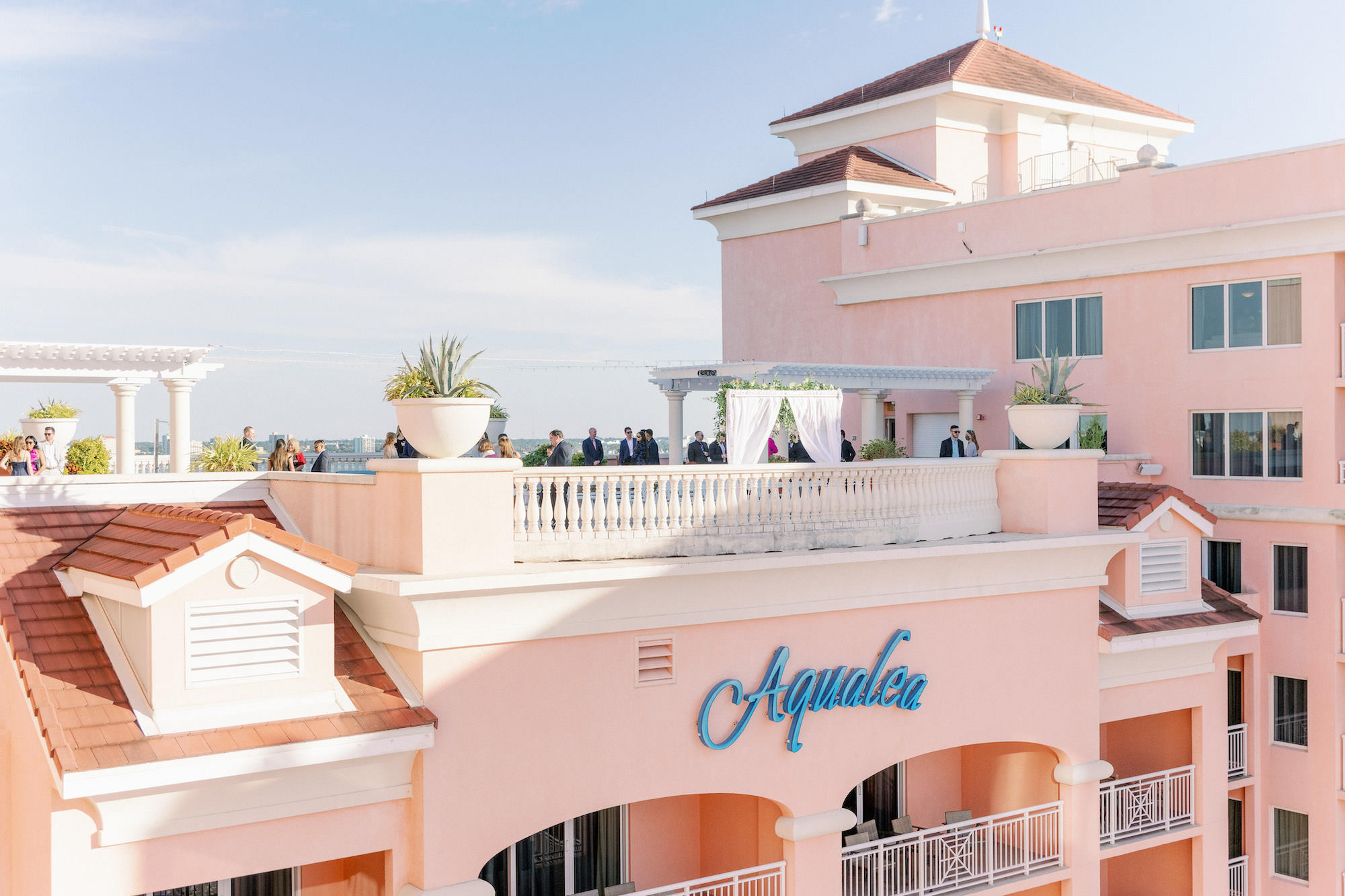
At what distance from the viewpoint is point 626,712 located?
46.8 feet

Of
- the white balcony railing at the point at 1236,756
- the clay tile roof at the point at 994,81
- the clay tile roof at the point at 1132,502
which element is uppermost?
the clay tile roof at the point at 994,81

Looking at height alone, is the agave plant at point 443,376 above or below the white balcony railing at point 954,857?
above

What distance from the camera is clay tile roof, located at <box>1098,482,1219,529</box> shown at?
19.5 meters

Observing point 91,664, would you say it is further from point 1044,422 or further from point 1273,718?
point 1273,718

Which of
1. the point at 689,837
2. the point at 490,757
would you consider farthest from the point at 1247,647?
the point at 490,757

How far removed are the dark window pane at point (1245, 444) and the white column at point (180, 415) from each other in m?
19.9

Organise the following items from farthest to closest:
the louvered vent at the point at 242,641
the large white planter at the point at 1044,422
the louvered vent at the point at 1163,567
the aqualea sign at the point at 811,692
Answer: the louvered vent at the point at 1163,567 < the large white planter at the point at 1044,422 < the aqualea sign at the point at 811,692 < the louvered vent at the point at 242,641

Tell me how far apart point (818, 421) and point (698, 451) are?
4349mm

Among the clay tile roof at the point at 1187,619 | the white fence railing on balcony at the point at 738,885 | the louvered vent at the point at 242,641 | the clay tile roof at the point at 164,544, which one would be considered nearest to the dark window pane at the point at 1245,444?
the clay tile roof at the point at 1187,619

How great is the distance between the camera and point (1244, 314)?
2450 cm

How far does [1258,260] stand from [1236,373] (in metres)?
2.28

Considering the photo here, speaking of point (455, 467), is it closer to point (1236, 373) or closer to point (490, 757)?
point (490, 757)

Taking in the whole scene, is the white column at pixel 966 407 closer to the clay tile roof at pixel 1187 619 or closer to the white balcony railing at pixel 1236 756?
the clay tile roof at pixel 1187 619

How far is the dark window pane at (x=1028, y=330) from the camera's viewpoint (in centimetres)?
2831
